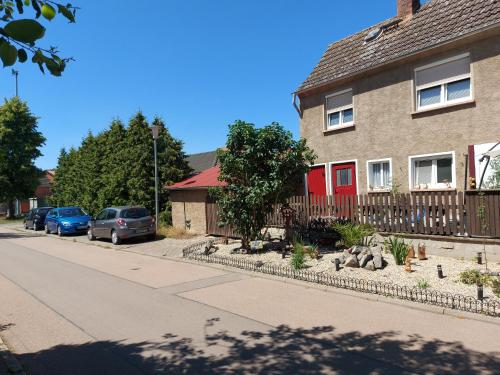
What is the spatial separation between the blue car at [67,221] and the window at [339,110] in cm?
1463

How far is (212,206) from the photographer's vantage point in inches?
692

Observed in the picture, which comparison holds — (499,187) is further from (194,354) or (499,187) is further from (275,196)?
(194,354)

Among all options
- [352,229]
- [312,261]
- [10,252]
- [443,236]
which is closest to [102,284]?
[312,261]

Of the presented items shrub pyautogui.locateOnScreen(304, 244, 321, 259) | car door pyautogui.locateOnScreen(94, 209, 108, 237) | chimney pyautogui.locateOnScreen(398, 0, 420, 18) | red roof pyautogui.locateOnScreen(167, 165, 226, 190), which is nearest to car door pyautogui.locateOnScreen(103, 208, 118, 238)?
car door pyautogui.locateOnScreen(94, 209, 108, 237)

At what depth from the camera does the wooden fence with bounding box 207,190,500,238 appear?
31.5 ft

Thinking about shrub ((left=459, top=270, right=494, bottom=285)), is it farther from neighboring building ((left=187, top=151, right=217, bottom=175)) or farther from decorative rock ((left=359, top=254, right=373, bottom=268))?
neighboring building ((left=187, top=151, right=217, bottom=175))

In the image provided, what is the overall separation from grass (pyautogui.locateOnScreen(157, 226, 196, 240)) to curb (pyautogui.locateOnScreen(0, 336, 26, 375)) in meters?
12.5

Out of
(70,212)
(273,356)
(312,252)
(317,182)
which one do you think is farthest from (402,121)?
(70,212)

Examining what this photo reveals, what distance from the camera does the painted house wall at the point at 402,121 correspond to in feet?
37.2

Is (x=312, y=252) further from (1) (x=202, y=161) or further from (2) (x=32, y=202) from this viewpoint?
(2) (x=32, y=202)

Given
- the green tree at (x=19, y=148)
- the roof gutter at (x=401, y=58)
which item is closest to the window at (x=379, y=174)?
the roof gutter at (x=401, y=58)

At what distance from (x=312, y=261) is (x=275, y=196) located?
92.2 inches

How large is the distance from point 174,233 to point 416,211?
35.9 ft

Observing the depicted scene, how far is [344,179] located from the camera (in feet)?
50.3
